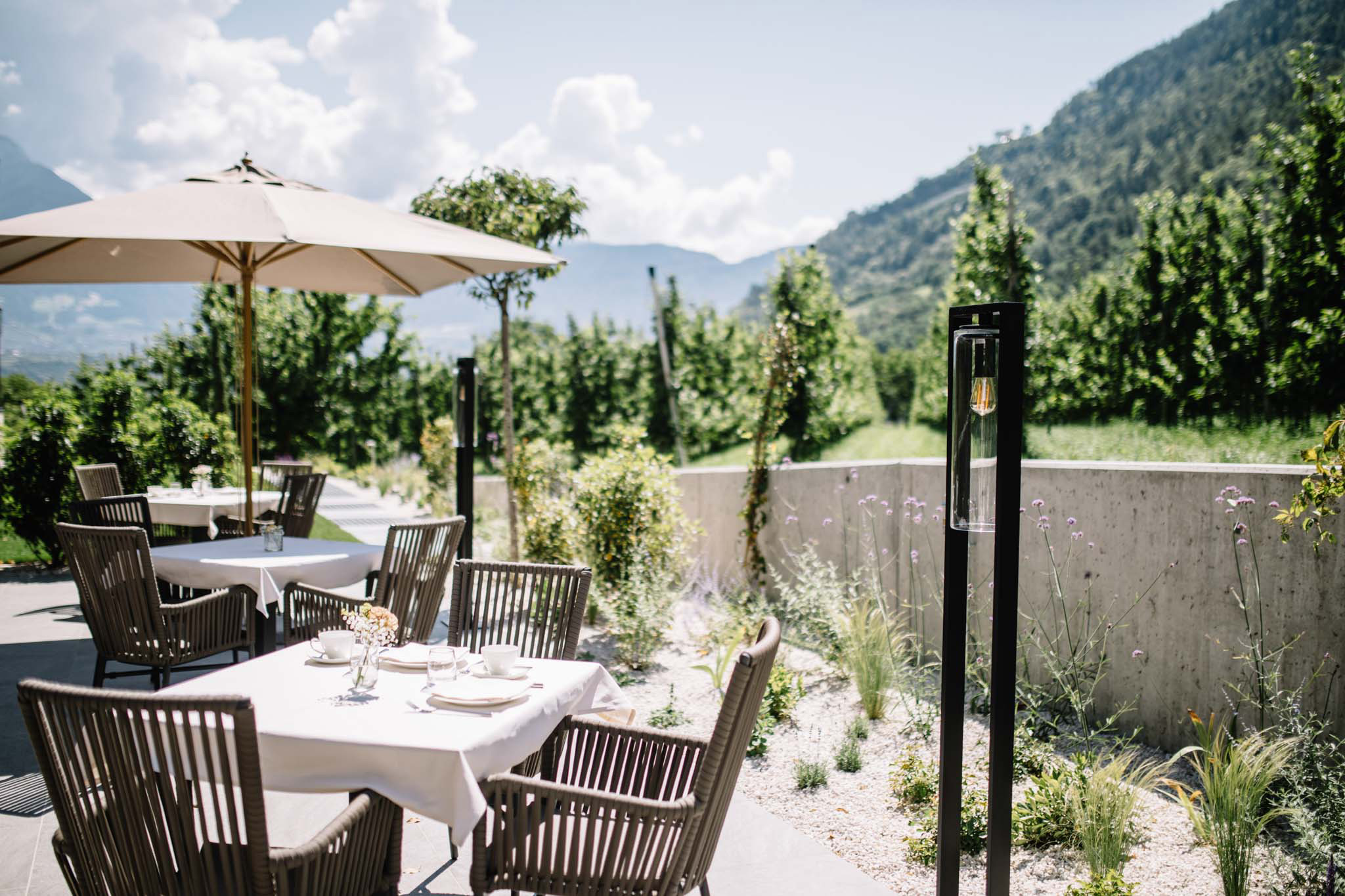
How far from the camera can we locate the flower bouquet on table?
250 cm

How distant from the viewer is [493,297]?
8.02 meters

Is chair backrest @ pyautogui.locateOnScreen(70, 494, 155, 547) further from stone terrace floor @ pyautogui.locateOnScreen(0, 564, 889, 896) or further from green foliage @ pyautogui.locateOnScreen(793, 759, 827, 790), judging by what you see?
green foliage @ pyautogui.locateOnScreen(793, 759, 827, 790)

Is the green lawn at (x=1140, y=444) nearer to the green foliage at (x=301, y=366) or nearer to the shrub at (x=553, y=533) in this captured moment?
the shrub at (x=553, y=533)

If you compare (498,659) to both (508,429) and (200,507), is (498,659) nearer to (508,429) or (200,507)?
(200,507)

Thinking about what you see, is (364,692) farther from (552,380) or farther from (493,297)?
(552,380)

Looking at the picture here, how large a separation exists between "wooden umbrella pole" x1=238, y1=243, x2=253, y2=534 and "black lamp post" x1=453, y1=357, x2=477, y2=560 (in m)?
1.34

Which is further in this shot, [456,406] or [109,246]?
[456,406]

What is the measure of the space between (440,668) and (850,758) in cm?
215

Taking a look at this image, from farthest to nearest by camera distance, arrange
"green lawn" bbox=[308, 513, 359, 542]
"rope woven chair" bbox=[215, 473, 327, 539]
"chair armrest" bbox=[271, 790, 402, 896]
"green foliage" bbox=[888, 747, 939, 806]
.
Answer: "green lawn" bbox=[308, 513, 359, 542] < "rope woven chair" bbox=[215, 473, 327, 539] < "green foliage" bbox=[888, 747, 939, 806] < "chair armrest" bbox=[271, 790, 402, 896]

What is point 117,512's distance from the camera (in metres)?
5.16

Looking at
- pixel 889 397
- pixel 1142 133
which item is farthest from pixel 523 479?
pixel 1142 133

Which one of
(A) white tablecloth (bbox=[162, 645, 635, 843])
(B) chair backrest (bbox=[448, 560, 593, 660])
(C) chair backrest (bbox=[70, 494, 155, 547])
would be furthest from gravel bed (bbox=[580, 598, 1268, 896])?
(C) chair backrest (bbox=[70, 494, 155, 547])

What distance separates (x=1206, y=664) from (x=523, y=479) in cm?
560

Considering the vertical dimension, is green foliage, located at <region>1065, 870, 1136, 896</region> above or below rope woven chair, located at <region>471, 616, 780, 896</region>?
below
